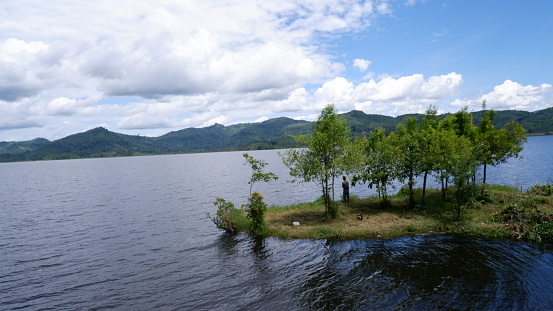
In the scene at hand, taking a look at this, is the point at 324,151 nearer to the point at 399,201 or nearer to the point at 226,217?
the point at 226,217

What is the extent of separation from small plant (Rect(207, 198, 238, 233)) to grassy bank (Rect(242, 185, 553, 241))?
4.96ft

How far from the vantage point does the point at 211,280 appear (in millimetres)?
20125

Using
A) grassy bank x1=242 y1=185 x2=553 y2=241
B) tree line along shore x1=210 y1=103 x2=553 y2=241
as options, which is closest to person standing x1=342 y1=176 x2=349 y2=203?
tree line along shore x1=210 y1=103 x2=553 y2=241

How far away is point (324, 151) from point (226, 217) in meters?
12.7

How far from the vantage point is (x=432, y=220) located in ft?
93.7

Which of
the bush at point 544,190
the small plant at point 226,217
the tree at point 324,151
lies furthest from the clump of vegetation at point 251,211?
the bush at point 544,190

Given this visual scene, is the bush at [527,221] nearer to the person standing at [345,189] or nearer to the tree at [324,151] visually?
the tree at [324,151]

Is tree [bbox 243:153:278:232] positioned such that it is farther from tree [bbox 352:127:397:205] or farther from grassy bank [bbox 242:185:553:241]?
tree [bbox 352:127:397:205]

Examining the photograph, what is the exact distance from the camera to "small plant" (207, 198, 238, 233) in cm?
2991

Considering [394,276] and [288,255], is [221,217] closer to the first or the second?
[288,255]

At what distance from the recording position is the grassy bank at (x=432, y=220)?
2486 cm

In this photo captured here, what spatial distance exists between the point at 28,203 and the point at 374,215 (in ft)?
228

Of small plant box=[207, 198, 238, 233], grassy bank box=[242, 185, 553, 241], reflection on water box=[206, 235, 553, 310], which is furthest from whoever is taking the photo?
small plant box=[207, 198, 238, 233]

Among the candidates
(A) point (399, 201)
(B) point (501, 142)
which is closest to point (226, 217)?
(A) point (399, 201)
